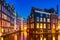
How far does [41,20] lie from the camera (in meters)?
6.52

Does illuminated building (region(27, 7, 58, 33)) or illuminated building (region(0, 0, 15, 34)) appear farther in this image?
illuminated building (region(0, 0, 15, 34))

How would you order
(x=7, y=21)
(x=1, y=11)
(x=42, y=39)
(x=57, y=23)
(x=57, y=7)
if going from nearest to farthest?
(x=57, y=7)
(x=57, y=23)
(x=42, y=39)
(x=1, y=11)
(x=7, y=21)

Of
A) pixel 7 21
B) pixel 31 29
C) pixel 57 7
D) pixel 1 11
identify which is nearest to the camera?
pixel 57 7

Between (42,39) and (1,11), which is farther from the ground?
(1,11)

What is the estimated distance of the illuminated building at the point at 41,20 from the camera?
5754 millimetres

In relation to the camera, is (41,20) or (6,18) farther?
(6,18)

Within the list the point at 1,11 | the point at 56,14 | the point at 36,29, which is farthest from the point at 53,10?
the point at 1,11

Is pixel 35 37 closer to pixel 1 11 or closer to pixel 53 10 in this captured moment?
pixel 53 10

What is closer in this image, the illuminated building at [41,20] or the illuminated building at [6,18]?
the illuminated building at [41,20]

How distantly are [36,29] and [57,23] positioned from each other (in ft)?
3.15

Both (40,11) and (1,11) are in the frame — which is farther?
(1,11)

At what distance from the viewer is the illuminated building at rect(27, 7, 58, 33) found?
18.9ft

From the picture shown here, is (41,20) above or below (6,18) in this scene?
below

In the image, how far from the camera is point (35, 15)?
6.03m
